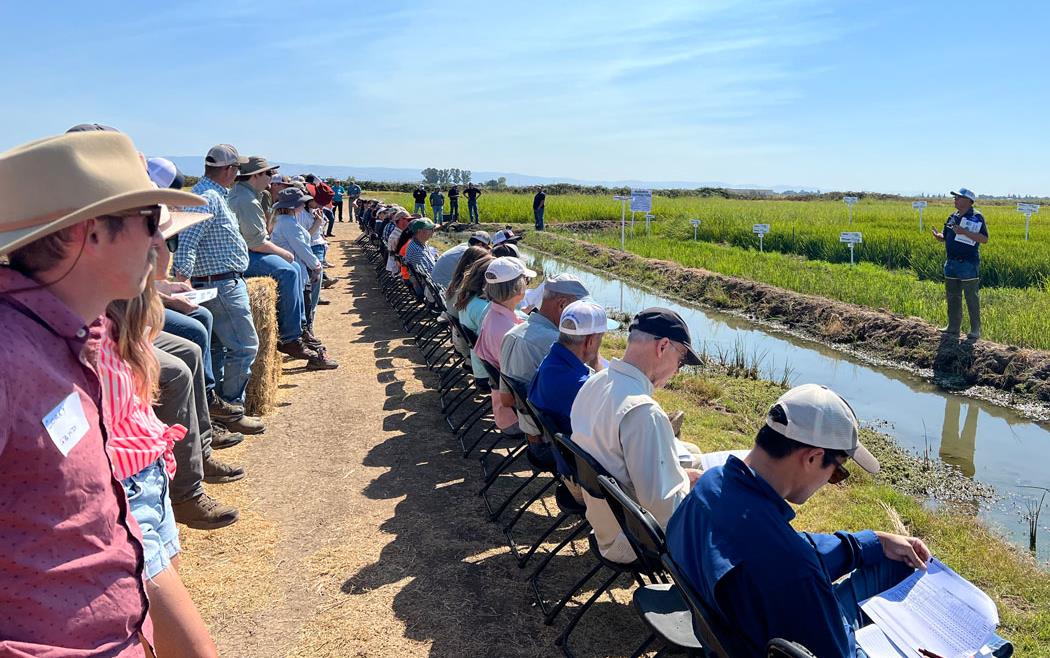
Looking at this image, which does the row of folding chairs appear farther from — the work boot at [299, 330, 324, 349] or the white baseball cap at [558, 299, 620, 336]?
the work boot at [299, 330, 324, 349]

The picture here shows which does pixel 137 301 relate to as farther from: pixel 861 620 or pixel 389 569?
pixel 861 620

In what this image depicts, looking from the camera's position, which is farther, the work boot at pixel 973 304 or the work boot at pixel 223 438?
the work boot at pixel 973 304

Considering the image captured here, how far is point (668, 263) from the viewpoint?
1684 cm

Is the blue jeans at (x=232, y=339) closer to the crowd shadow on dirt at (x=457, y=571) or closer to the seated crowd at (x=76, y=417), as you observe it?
the crowd shadow on dirt at (x=457, y=571)

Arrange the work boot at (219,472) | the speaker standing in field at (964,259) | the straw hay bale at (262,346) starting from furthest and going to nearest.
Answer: the speaker standing in field at (964,259) < the straw hay bale at (262,346) < the work boot at (219,472)

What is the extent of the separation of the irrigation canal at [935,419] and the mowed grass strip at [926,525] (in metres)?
0.60

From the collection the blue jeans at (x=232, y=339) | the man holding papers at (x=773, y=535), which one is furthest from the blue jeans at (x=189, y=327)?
the man holding papers at (x=773, y=535)

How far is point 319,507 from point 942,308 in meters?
9.39

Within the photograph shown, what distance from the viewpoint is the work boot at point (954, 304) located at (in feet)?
29.0

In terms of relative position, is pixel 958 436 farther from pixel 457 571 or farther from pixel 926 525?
pixel 457 571

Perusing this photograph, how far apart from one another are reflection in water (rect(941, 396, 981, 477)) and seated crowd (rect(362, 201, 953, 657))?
12.7 ft

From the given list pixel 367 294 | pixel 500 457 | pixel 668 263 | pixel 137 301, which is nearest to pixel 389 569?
pixel 500 457

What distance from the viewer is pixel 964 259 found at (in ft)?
28.9

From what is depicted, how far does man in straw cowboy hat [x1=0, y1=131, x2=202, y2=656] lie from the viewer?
1.28 metres
